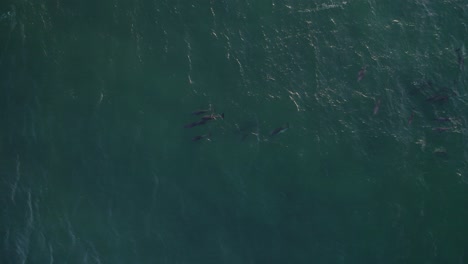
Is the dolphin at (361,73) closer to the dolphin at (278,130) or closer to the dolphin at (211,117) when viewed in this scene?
the dolphin at (278,130)

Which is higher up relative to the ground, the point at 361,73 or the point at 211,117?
the point at 361,73

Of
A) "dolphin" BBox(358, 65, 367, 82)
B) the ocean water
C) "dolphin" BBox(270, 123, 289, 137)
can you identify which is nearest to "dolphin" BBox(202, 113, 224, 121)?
the ocean water

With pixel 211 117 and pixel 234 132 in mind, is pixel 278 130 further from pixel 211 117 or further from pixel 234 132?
pixel 211 117

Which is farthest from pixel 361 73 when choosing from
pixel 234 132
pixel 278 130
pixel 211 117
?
pixel 211 117

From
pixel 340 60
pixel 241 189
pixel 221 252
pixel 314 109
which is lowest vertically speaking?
pixel 221 252

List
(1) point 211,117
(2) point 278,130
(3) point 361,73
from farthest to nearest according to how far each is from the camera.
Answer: (3) point 361,73 → (2) point 278,130 → (1) point 211,117

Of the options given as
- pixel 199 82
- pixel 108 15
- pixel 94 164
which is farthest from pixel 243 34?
pixel 94 164

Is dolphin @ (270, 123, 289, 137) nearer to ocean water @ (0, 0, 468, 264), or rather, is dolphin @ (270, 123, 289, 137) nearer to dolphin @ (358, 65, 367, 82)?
ocean water @ (0, 0, 468, 264)

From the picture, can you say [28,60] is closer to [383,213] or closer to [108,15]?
[108,15]

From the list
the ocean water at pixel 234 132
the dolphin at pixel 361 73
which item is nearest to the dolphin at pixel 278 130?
the ocean water at pixel 234 132
